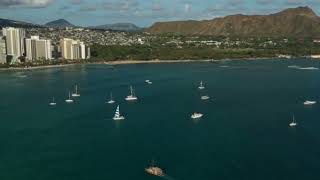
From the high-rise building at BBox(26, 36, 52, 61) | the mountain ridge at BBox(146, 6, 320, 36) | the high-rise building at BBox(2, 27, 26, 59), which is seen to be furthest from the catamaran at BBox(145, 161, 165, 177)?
the mountain ridge at BBox(146, 6, 320, 36)

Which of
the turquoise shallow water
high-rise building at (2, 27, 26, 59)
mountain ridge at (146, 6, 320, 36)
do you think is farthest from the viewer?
mountain ridge at (146, 6, 320, 36)

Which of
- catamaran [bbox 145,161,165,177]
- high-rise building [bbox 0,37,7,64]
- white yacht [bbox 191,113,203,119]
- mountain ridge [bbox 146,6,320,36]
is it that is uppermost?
mountain ridge [bbox 146,6,320,36]

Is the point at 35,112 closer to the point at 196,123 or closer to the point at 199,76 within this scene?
the point at 196,123

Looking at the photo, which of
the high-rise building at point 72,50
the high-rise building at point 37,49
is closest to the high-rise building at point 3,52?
the high-rise building at point 37,49

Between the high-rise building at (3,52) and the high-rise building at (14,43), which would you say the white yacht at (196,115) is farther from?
the high-rise building at (14,43)

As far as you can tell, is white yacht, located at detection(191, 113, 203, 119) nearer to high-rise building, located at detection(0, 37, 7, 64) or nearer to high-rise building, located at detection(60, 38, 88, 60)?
high-rise building, located at detection(0, 37, 7, 64)

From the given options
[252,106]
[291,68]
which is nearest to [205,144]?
[252,106]

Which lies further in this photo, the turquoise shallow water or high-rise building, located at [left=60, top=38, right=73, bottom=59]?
high-rise building, located at [left=60, top=38, right=73, bottom=59]

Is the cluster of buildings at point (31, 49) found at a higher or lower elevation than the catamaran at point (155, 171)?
higher

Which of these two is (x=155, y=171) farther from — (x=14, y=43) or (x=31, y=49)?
(x=31, y=49)
